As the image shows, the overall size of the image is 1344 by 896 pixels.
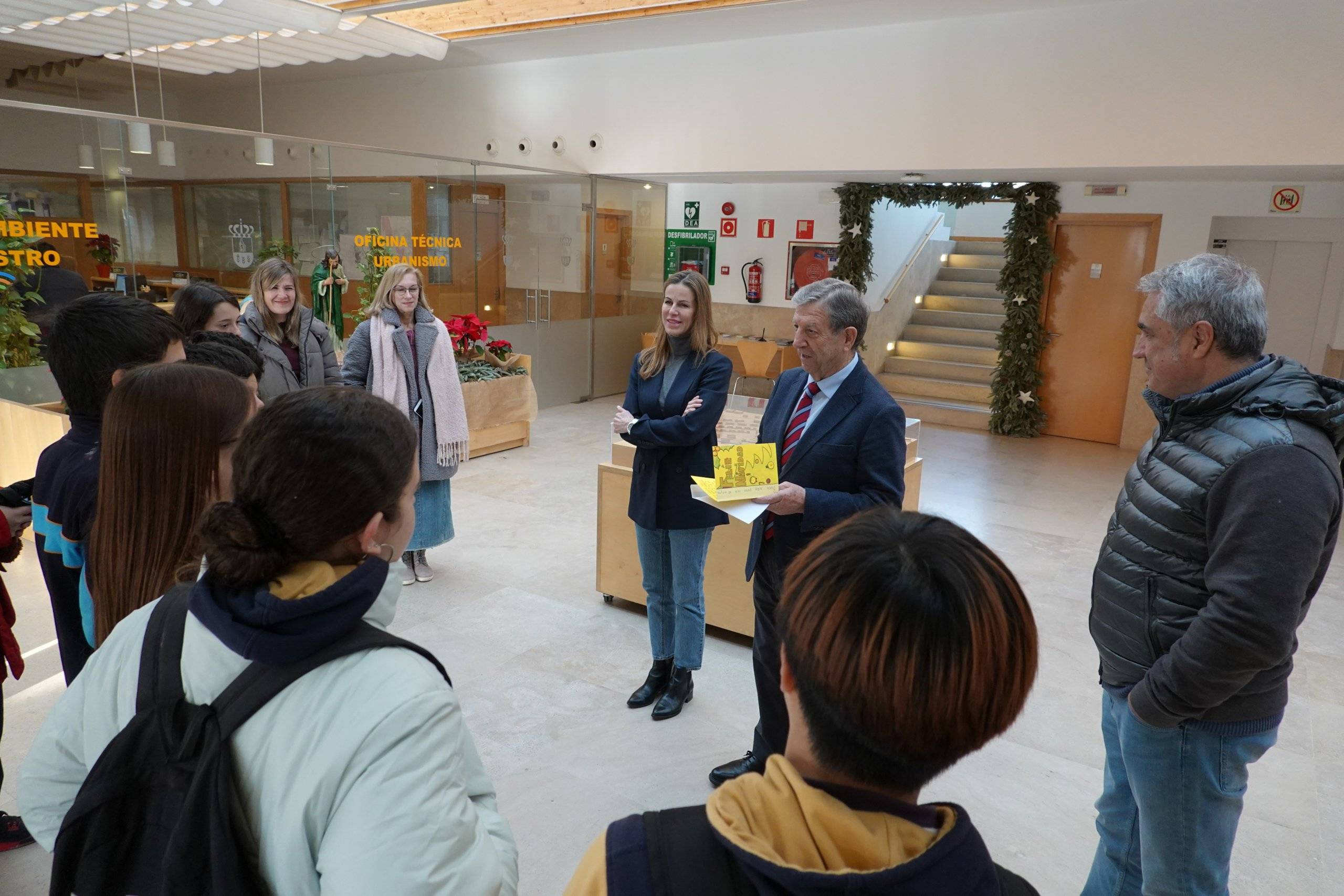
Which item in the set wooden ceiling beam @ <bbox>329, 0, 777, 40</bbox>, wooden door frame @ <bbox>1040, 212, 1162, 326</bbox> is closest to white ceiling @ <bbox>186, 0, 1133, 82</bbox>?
wooden ceiling beam @ <bbox>329, 0, 777, 40</bbox>

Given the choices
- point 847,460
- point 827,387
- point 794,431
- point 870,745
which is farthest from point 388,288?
point 870,745

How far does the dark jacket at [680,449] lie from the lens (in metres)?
3.08

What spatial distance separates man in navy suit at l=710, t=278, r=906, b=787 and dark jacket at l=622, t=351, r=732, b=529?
1.95 feet

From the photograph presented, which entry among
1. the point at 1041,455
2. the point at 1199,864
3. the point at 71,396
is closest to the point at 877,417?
the point at 1199,864

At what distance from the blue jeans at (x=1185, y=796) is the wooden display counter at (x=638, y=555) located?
2.13m

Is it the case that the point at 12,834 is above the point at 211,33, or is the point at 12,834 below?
below

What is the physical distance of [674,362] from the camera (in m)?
3.24

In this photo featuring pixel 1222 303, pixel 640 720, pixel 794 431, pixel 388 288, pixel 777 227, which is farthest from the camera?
pixel 777 227

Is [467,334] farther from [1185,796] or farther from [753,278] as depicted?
[1185,796]

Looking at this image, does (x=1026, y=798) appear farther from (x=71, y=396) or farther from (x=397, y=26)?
(x=397, y=26)

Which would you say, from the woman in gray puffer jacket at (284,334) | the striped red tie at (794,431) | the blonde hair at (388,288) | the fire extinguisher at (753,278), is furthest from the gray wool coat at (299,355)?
the fire extinguisher at (753,278)

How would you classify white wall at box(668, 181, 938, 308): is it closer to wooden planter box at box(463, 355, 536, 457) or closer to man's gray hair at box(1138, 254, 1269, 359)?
wooden planter box at box(463, 355, 536, 457)

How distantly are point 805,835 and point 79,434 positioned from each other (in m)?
1.89

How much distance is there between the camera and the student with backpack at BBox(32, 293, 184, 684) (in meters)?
1.81
